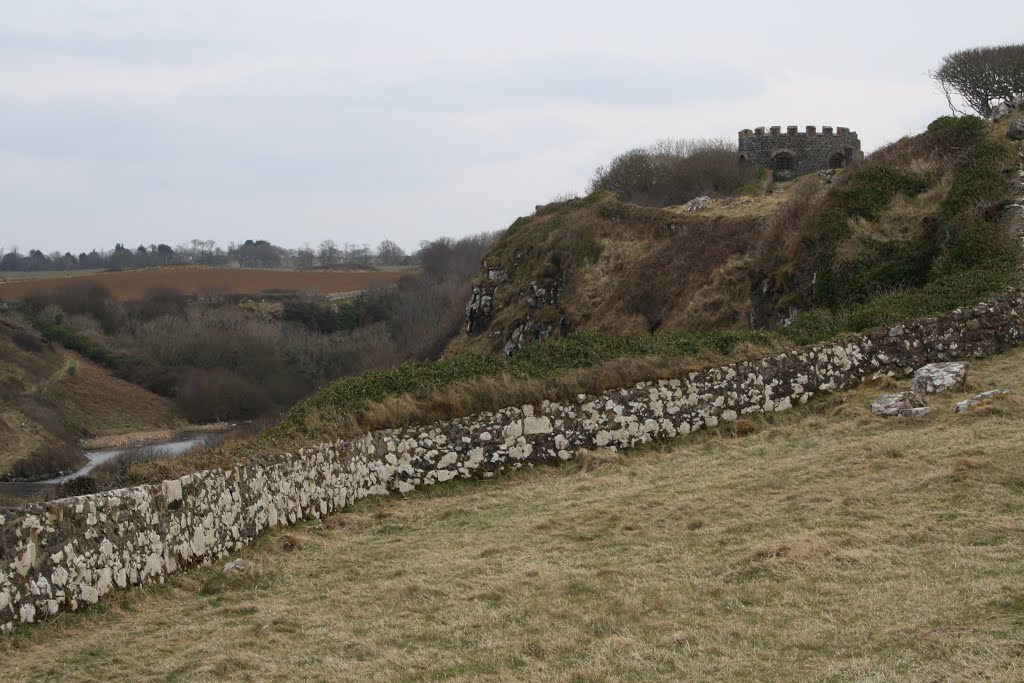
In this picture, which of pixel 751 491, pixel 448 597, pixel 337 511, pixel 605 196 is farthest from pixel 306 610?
pixel 605 196

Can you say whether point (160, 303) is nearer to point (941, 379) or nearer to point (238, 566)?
point (941, 379)

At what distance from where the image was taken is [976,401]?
16.5m

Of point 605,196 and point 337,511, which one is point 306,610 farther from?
point 605,196

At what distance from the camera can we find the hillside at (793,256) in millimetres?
25531

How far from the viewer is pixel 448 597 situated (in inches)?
423

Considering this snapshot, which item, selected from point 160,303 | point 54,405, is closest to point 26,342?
point 54,405

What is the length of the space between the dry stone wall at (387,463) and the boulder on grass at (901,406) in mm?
2299

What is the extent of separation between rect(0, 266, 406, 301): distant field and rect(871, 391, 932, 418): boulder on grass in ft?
368

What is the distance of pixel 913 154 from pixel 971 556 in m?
24.2

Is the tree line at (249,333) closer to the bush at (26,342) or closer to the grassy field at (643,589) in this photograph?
the bush at (26,342)

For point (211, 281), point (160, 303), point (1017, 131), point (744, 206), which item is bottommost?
point (744, 206)

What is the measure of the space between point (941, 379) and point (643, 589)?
10503mm

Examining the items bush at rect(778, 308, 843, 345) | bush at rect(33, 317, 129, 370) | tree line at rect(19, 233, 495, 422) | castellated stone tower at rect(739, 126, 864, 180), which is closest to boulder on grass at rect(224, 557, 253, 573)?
bush at rect(778, 308, 843, 345)

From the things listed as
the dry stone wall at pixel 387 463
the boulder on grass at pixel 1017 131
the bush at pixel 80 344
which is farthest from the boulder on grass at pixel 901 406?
the bush at pixel 80 344
